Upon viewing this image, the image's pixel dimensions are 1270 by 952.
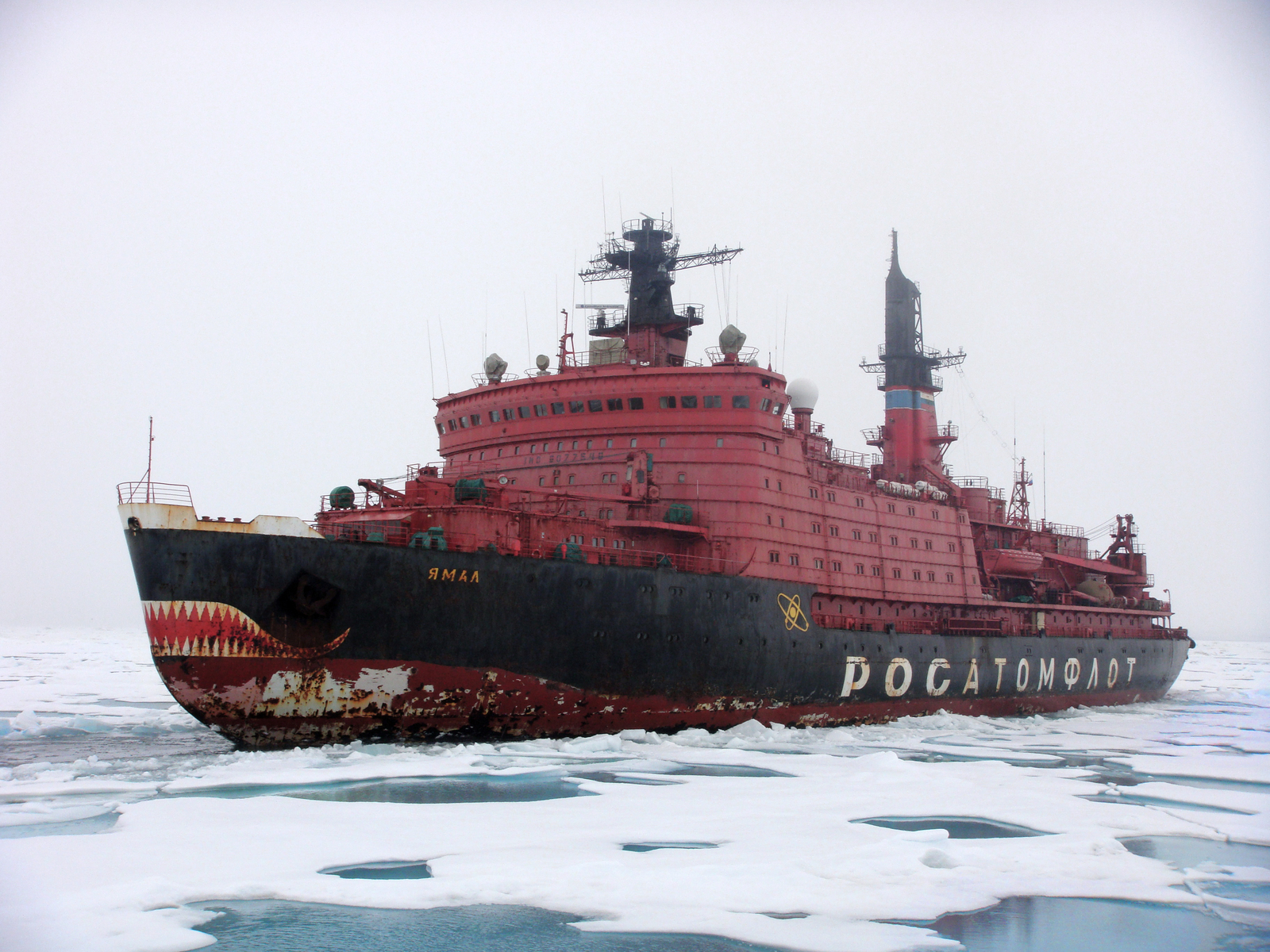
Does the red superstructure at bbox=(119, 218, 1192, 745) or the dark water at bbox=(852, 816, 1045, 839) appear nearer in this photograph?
the dark water at bbox=(852, 816, 1045, 839)

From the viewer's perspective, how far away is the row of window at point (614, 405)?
84.8 feet

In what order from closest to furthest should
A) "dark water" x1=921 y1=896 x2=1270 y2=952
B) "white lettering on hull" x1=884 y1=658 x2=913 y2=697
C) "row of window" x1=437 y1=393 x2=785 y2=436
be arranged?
"dark water" x1=921 y1=896 x2=1270 y2=952 → "row of window" x1=437 y1=393 x2=785 y2=436 → "white lettering on hull" x1=884 y1=658 x2=913 y2=697

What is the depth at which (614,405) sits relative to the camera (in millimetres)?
26172

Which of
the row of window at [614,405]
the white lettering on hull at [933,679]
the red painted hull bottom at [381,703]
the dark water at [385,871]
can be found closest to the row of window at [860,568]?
the white lettering on hull at [933,679]

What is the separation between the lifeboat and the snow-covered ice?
1282 cm

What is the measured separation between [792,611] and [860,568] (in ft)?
15.0

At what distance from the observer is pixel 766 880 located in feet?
40.2

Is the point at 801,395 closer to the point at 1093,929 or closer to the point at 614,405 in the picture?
the point at 614,405

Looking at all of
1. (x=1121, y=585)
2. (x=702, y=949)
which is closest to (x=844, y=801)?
(x=702, y=949)

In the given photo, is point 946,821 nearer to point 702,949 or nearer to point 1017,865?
point 1017,865

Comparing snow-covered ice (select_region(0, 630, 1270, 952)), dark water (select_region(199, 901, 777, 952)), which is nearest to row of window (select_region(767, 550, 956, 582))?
snow-covered ice (select_region(0, 630, 1270, 952))

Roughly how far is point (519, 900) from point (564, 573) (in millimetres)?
10306

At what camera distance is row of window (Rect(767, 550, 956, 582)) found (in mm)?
26375

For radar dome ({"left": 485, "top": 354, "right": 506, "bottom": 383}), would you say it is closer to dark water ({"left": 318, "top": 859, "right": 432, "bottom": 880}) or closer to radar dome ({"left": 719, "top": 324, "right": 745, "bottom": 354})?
radar dome ({"left": 719, "top": 324, "right": 745, "bottom": 354})
